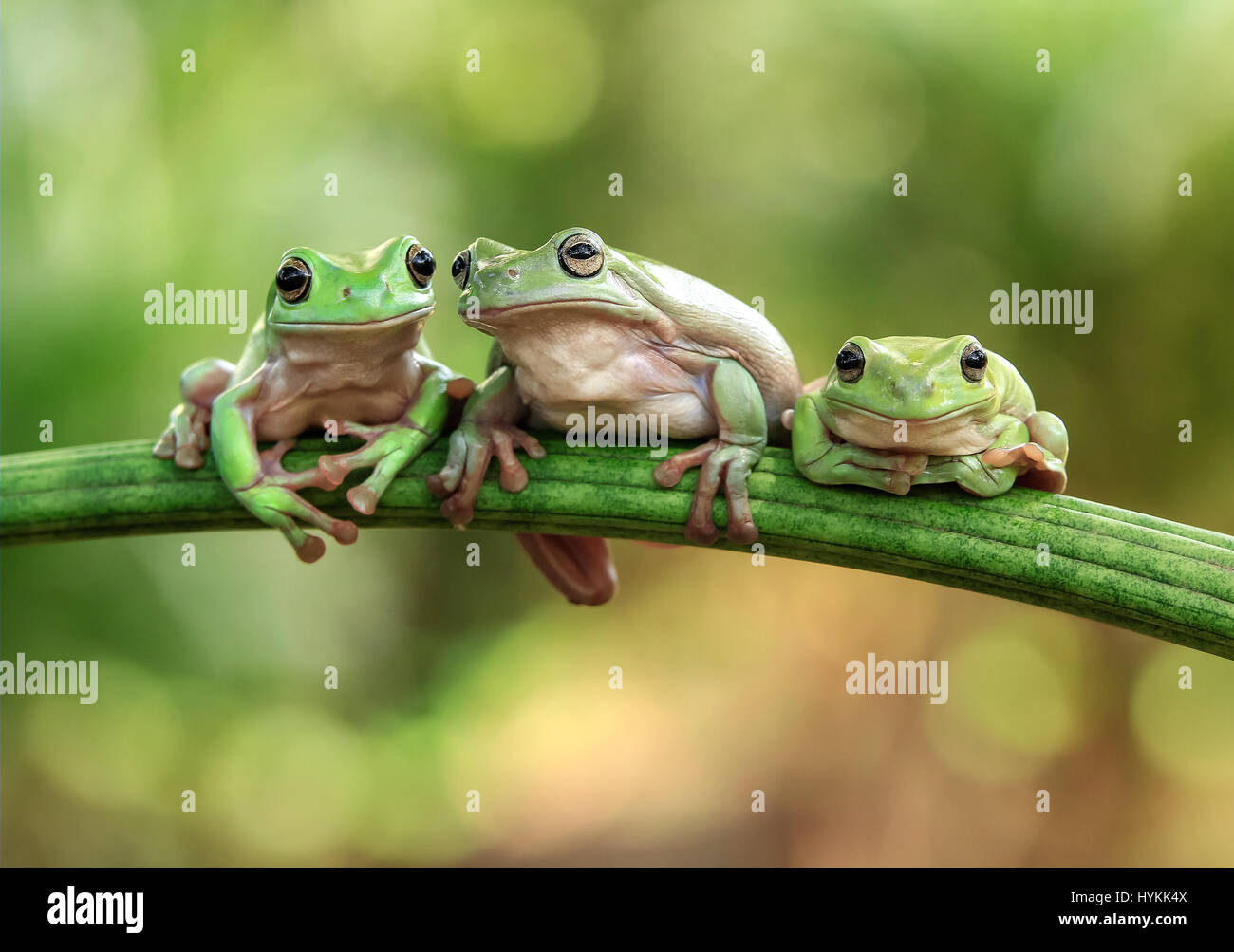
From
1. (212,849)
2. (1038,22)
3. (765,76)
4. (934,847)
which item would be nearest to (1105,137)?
(1038,22)

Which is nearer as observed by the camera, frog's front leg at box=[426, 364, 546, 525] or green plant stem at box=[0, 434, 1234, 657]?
green plant stem at box=[0, 434, 1234, 657]

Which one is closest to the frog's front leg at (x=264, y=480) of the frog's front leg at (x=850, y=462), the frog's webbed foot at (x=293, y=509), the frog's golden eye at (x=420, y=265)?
the frog's webbed foot at (x=293, y=509)

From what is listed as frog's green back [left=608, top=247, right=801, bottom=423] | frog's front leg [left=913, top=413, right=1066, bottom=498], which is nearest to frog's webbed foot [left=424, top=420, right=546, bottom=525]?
frog's green back [left=608, top=247, right=801, bottom=423]

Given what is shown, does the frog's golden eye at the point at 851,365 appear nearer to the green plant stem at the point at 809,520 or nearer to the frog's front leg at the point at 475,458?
the green plant stem at the point at 809,520

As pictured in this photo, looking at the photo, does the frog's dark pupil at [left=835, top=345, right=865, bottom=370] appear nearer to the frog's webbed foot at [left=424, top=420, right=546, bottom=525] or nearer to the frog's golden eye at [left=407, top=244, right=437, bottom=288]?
the frog's webbed foot at [left=424, top=420, right=546, bottom=525]

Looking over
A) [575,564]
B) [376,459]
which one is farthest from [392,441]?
[575,564]

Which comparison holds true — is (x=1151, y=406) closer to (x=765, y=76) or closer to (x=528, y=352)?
(x=765, y=76)
